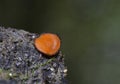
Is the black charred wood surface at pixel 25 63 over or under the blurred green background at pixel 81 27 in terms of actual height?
under

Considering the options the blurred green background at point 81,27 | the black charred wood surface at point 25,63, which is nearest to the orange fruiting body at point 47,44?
the black charred wood surface at point 25,63

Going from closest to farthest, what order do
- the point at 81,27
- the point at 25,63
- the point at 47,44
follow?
the point at 25,63
the point at 47,44
the point at 81,27

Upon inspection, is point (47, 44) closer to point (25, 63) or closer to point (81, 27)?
point (25, 63)

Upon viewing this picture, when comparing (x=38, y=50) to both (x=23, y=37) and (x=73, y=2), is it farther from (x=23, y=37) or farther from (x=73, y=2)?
(x=73, y=2)

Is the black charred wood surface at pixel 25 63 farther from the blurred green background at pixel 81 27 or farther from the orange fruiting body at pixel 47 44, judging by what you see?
the blurred green background at pixel 81 27

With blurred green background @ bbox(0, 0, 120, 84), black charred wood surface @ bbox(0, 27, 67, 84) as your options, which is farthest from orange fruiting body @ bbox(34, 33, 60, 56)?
blurred green background @ bbox(0, 0, 120, 84)

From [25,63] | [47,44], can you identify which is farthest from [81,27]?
[25,63]

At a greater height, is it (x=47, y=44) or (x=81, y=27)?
(x=81, y=27)
